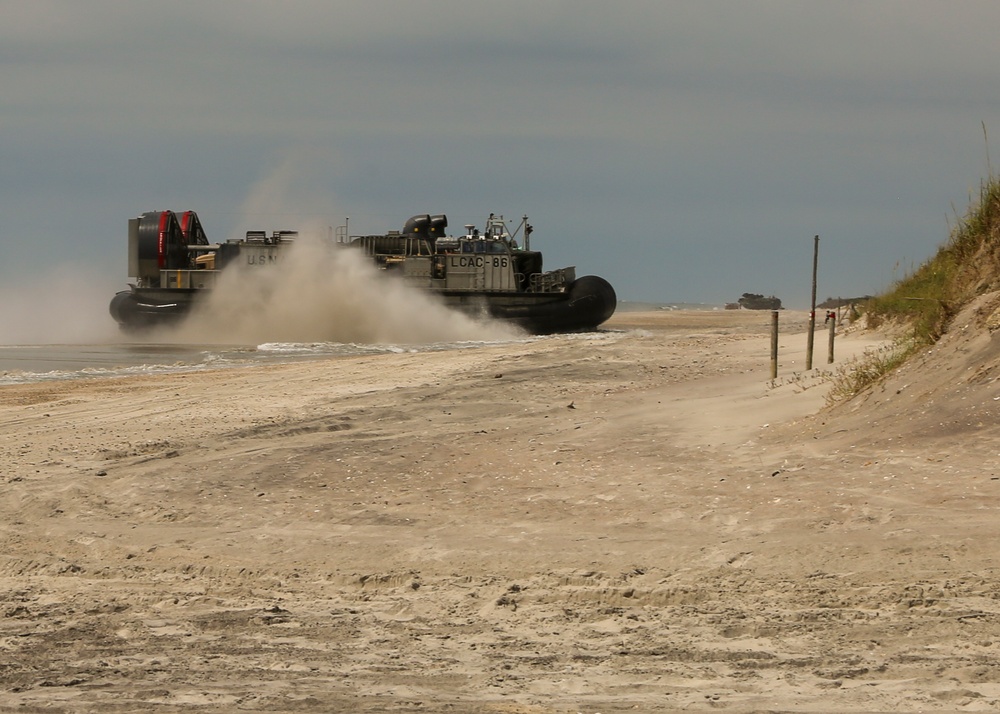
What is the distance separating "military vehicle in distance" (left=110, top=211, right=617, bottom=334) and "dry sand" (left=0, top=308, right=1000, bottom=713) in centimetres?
2055

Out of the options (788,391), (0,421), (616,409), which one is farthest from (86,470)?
(788,391)

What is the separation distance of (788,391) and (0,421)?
6.42 metres

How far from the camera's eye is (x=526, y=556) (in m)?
5.07

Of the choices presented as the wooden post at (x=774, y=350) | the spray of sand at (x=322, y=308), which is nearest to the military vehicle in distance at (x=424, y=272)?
the spray of sand at (x=322, y=308)

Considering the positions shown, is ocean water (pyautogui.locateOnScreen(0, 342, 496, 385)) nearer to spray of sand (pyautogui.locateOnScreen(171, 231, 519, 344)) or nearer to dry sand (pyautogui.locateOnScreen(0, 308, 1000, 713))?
spray of sand (pyautogui.locateOnScreen(171, 231, 519, 344))

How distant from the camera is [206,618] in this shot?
172 inches

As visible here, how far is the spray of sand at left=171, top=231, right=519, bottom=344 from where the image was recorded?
1117 inches

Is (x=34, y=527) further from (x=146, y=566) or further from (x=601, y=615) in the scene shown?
(x=601, y=615)

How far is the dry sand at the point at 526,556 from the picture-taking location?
3580 mm

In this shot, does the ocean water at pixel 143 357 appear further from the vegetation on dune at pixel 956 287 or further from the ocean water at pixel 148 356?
the vegetation on dune at pixel 956 287

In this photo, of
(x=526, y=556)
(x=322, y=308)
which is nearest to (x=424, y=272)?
(x=322, y=308)

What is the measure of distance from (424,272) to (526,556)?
2519cm

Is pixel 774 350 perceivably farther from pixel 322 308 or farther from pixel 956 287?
pixel 322 308

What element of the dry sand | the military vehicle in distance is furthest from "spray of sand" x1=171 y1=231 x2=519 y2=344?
the dry sand
